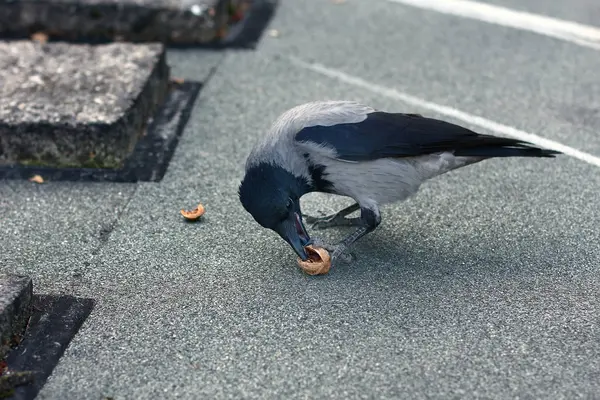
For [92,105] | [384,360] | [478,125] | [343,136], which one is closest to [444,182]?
[478,125]

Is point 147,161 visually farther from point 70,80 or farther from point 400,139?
point 400,139

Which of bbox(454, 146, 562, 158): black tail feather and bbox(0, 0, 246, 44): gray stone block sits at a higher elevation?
bbox(454, 146, 562, 158): black tail feather

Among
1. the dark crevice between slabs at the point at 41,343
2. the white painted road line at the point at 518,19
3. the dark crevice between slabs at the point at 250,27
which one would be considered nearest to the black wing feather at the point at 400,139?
the dark crevice between slabs at the point at 41,343

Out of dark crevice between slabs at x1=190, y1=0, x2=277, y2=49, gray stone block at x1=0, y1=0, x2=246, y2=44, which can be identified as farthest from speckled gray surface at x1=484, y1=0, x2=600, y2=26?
gray stone block at x1=0, y1=0, x2=246, y2=44

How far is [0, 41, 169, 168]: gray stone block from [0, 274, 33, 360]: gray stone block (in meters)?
1.37

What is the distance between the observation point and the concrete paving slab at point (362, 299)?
324 centimetres

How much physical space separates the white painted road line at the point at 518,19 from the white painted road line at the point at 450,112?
1604 mm

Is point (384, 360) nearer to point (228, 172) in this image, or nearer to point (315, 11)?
point (228, 172)

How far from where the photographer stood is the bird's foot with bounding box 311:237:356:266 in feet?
13.3

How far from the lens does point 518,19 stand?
23.0 feet

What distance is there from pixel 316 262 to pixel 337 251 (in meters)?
0.18

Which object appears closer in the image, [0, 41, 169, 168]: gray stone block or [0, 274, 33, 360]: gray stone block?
[0, 274, 33, 360]: gray stone block

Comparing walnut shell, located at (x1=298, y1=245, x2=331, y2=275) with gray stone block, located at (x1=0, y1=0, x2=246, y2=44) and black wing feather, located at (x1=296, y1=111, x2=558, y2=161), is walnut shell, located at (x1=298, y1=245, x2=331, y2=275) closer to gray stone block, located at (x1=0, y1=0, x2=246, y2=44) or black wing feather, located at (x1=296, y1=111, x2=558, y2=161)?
black wing feather, located at (x1=296, y1=111, x2=558, y2=161)

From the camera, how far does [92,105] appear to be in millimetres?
4930
